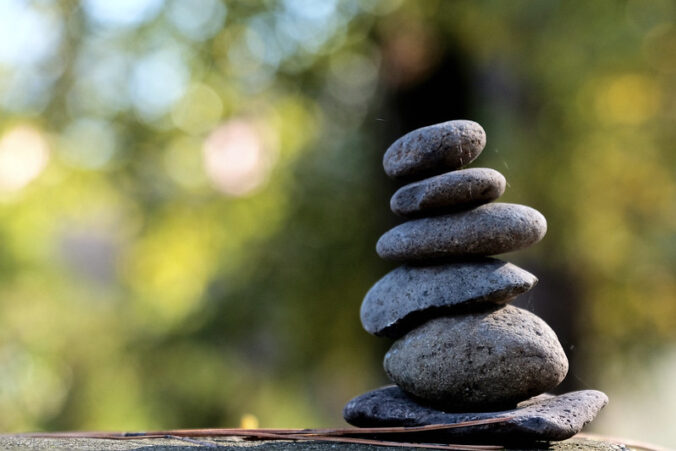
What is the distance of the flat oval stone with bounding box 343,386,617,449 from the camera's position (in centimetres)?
266

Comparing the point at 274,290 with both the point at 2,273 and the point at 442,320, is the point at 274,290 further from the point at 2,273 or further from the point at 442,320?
the point at 442,320

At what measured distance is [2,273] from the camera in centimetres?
995

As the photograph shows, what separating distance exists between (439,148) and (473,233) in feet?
1.26

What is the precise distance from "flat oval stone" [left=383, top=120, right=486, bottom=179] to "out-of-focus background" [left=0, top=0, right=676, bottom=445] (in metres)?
4.30

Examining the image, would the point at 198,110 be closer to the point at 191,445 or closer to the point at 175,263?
the point at 175,263

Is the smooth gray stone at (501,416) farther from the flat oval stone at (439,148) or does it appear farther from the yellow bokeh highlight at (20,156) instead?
the yellow bokeh highlight at (20,156)

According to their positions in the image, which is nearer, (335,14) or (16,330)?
(335,14)

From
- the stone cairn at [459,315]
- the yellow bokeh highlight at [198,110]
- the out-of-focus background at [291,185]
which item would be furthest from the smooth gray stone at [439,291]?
the yellow bokeh highlight at [198,110]

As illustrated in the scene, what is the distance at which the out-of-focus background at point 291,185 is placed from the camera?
7.39 metres

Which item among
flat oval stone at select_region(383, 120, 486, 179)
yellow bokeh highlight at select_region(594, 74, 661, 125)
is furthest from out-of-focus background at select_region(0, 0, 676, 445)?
flat oval stone at select_region(383, 120, 486, 179)

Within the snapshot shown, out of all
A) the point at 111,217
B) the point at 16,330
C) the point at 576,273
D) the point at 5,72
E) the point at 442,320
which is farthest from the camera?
the point at 111,217

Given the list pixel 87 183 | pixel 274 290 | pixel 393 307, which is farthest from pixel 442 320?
pixel 87 183

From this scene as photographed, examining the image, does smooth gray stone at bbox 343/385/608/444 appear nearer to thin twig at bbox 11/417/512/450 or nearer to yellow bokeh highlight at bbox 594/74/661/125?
thin twig at bbox 11/417/512/450

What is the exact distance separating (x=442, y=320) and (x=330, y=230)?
598cm
